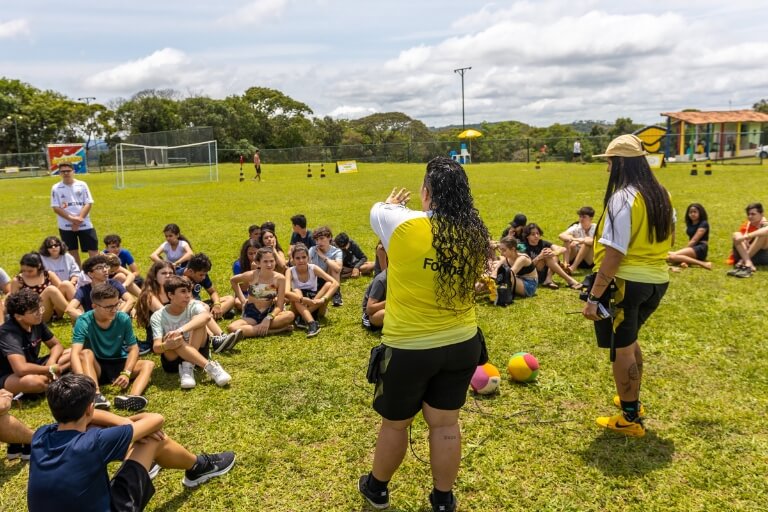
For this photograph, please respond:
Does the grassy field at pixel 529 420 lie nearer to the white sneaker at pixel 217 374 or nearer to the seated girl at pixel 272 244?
the white sneaker at pixel 217 374

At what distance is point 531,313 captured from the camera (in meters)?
7.30

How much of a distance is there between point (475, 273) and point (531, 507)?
1.75m

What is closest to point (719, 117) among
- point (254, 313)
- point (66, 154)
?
point (254, 313)

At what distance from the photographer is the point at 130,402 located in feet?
16.1

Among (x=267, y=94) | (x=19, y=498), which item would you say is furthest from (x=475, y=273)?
(x=267, y=94)

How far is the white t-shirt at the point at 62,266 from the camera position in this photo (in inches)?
297

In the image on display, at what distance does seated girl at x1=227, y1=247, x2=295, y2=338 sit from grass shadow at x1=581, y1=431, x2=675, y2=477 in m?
4.03

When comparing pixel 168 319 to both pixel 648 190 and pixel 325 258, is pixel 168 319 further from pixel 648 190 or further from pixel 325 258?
pixel 648 190

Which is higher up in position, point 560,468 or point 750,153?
point 750,153

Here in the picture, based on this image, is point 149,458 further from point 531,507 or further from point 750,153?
point 750,153

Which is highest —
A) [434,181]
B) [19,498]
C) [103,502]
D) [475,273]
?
[434,181]

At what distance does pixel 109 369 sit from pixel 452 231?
13.9 ft

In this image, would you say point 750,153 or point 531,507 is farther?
point 750,153

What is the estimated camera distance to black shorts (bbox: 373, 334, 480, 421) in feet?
9.57
